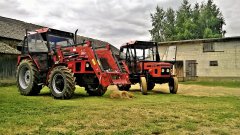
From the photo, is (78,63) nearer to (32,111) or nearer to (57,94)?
(57,94)

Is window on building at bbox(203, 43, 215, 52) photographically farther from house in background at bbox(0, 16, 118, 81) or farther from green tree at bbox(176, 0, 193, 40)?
green tree at bbox(176, 0, 193, 40)

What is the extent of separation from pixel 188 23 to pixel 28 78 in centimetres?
4518

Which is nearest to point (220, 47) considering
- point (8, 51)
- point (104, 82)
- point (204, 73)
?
point (204, 73)

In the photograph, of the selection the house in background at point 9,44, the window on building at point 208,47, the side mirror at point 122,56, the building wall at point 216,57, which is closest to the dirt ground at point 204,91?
the side mirror at point 122,56

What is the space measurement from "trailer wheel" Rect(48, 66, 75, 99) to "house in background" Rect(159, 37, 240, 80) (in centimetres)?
1874

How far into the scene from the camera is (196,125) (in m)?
5.93

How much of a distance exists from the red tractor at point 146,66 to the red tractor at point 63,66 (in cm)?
272

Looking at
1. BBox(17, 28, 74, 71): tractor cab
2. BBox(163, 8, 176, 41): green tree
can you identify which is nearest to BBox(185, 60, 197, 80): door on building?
BBox(17, 28, 74, 71): tractor cab

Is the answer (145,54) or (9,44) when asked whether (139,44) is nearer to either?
(145,54)

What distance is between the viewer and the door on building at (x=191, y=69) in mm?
30688

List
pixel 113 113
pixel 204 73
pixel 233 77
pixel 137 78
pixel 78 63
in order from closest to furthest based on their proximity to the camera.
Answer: pixel 113 113, pixel 78 63, pixel 137 78, pixel 233 77, pixel 204 73

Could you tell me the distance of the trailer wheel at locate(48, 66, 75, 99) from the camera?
10336mm

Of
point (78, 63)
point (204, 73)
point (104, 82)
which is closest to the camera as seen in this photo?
point (104, 82)

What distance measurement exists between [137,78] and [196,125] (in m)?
8.91
